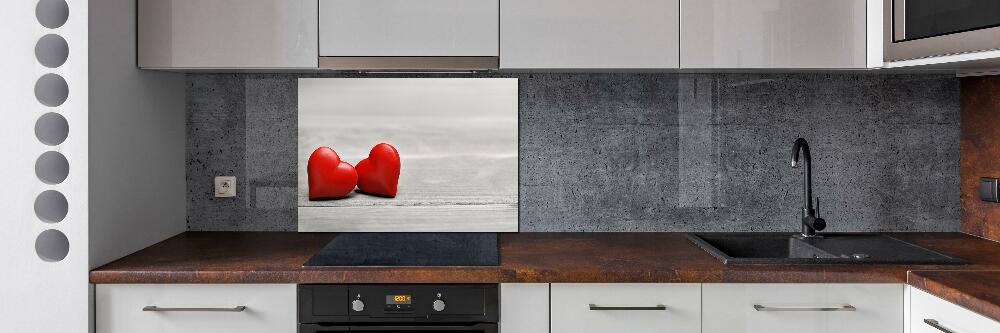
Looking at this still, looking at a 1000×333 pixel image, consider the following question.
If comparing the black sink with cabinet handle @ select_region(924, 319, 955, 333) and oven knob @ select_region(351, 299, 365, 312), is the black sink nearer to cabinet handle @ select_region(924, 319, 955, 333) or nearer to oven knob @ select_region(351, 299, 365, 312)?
cabinet handle @ select_region(924, 319, 955, 333)

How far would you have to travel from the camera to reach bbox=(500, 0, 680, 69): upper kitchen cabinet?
2.11 metres

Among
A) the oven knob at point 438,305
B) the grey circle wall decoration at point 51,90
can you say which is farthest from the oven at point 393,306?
the grey circle wall decoration at point 51,90

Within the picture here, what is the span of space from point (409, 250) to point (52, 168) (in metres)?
0.96

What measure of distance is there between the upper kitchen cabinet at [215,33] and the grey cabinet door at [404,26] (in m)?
0.10

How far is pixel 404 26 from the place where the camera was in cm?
211

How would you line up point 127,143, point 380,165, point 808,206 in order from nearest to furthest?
point 127,143 < point 808,206 < point 380,165

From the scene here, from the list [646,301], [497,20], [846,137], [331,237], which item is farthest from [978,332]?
[331,237]

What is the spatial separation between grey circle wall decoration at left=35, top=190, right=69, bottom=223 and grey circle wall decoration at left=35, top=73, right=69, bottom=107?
23cm

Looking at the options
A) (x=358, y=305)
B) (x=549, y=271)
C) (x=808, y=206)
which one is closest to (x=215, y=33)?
(x=358, y=305)

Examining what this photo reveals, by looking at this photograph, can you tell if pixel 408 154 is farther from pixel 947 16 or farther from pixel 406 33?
pixel 947 16

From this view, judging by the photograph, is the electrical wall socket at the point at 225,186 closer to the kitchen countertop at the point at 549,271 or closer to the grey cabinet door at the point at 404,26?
the kitchen countertop at the point at 549,271

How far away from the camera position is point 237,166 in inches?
98.3

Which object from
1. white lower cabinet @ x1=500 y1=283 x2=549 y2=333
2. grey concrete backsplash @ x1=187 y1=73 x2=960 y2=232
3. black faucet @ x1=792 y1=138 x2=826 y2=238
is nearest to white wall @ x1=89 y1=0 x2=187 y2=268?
grey concrete backsplash @ x1=187 y1=73 x2=960 y2=232

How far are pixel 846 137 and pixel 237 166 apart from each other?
2.08 metres
